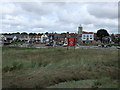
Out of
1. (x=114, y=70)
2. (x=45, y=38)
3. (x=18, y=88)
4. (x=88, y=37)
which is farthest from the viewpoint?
(x=45, y=38)

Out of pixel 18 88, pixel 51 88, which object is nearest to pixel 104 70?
pixel 51 88

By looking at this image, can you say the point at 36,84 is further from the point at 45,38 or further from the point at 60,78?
the point at 45,38

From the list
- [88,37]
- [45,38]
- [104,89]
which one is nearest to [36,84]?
[104,89]

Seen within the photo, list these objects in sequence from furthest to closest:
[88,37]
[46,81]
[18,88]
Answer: [88,37]
[46,81]
[18,88]

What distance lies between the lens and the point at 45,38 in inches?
4815

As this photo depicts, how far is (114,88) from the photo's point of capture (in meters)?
6.77

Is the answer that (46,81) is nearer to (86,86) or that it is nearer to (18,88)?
(18,88)

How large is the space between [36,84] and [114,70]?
193 inches

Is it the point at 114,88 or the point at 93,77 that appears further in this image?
the point at 93,77

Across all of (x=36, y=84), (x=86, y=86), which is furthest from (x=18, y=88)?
(x=86, y=86)

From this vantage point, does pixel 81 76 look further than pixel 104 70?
No

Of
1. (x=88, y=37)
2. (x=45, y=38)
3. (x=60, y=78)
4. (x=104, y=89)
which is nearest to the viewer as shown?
(x=104, y=89)

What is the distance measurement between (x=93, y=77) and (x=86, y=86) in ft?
6.51

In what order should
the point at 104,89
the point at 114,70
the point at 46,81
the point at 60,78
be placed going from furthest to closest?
the point at 114,70 < the point at 60,78 < the point at 46,81 < the point at 104,89
